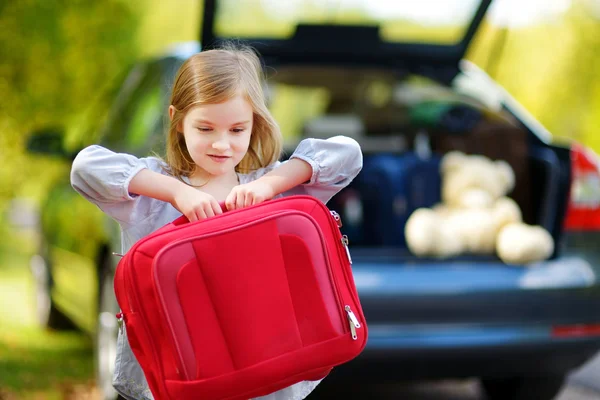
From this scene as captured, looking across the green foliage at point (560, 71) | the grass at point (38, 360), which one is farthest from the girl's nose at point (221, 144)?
the green foliage at point (560, 71)

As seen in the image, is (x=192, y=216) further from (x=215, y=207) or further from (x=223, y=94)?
(x=223, y=94)

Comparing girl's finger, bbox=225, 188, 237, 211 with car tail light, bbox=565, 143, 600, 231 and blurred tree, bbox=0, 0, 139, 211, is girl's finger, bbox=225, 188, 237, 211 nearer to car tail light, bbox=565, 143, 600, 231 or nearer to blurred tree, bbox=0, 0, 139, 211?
car tail light, bbox=565, 143, 600, 231

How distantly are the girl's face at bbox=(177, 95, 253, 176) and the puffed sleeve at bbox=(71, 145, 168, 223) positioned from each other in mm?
118

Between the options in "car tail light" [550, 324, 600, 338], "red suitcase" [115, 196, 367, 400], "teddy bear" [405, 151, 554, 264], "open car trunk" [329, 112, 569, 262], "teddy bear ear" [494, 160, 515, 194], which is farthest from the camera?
"teddy bear ear" [494, 160, 515, 194]

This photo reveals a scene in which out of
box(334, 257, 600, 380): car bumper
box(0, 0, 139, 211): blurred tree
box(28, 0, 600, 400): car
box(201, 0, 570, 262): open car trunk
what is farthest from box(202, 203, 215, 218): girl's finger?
box(0, 0, 139, 211): blurred tree

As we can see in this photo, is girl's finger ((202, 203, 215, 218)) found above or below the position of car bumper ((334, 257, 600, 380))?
above

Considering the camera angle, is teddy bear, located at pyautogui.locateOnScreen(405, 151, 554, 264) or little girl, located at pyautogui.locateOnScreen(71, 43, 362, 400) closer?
little girl, located at pyautogui.locateOnScreen(71, 43, 362, 400)

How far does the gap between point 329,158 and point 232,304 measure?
36 cm

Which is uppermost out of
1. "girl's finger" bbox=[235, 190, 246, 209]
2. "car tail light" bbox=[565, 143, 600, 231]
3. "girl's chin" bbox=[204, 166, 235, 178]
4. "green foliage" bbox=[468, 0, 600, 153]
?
"girl's chin" bbox=[204, 166, 235, 178]

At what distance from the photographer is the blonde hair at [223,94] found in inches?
70.5

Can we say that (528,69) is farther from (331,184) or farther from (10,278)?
(331,184)

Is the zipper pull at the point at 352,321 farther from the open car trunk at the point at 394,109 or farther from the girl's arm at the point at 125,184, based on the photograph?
the open car trunk at the point at 394,109

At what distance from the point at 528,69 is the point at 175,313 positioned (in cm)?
1063

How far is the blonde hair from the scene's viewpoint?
1.79m
